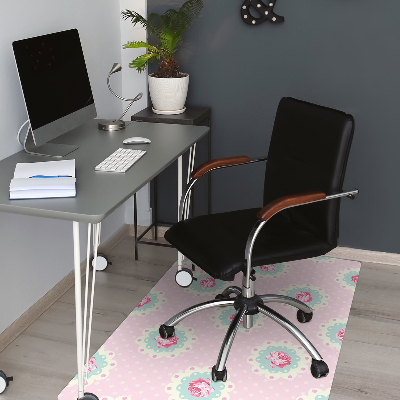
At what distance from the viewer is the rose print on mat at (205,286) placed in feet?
10.7

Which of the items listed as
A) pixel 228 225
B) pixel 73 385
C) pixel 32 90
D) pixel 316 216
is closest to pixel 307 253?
pixel 316 216

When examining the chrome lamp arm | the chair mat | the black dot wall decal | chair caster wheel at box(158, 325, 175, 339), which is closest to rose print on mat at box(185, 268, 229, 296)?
the chair mat

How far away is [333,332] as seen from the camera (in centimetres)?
290

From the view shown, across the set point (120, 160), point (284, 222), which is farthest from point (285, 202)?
point (120, 160)

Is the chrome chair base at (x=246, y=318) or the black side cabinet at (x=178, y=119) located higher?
the black side cabinet at (x=178, y=119)

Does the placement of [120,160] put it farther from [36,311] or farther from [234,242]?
[36,311]

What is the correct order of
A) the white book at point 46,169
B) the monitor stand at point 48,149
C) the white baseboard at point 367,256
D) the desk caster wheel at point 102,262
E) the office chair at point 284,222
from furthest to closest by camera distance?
the white baseboard at point 367,256
the desk caster wheel at point 102,262
the monitor stand at point 48,149
the office chair at point 284,222
the white book at point 46,169

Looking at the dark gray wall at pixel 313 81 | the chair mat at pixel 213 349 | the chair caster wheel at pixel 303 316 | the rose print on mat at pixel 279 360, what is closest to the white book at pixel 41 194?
the chair mat at pixel 213 349

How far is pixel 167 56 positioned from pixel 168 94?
21 cm

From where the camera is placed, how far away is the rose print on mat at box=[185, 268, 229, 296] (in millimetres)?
3268

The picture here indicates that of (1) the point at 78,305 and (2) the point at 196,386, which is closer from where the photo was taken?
(1) the point at 78,305

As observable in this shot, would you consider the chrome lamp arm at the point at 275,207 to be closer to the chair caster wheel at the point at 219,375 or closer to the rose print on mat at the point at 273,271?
the chair caster wheel at the point at 219,375

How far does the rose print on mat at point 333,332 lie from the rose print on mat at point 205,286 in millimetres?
606

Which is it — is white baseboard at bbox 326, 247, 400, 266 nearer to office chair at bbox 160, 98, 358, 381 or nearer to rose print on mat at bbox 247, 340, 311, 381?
office chair at bbox 160, 98, 358, 381
